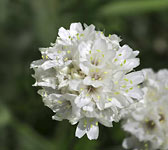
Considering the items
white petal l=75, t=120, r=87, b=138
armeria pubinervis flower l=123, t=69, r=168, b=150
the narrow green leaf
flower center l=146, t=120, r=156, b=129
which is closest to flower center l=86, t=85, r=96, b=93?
A: white petal l=75, t=120, r=87, b=138

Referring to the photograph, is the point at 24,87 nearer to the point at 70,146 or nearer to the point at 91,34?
the point at 70,146

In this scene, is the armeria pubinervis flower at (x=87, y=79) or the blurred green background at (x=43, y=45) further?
the blurred green background at (x=43, y=45)

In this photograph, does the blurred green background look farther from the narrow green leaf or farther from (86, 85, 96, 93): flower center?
(86, 85, 96, 93): flower center

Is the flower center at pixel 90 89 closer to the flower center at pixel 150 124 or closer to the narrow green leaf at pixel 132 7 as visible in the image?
the flower center at pixel 150 124

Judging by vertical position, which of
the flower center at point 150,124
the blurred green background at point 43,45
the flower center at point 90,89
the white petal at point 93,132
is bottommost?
the white petal at point 93,132

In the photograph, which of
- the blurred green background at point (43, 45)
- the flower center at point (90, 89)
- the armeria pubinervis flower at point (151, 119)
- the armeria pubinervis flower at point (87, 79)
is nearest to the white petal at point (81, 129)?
the armeria pubinervis flower at point (87, 79)

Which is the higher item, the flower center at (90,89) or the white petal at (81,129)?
the flower center at (90,89)
